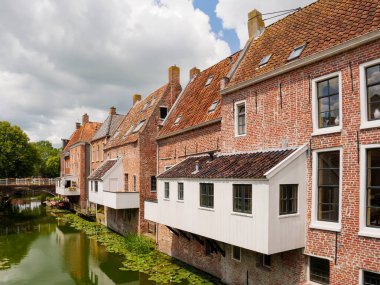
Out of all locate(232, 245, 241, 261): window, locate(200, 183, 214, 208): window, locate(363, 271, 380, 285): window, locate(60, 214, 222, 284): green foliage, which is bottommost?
locate(60, 214, 222, 284): green foliage

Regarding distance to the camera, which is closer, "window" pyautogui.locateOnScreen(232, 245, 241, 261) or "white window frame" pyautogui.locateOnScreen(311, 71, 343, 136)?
"white window frame" pyautogui.locateOnScreen(311, 71, 343, 136)

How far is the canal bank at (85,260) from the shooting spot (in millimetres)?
15938

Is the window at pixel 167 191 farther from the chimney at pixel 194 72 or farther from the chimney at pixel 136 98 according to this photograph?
the chimney at pixel 136 98

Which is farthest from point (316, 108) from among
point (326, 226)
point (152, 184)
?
point (152, 184)

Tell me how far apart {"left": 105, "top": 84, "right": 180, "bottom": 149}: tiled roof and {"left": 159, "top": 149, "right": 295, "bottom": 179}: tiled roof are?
943 centimetres

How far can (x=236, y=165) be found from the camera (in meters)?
11.8

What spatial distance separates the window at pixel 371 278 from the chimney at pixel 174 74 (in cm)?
1958

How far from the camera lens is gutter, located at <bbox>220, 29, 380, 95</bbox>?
8.64m

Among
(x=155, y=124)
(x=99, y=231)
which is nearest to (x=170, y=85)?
(x=155, y=124)

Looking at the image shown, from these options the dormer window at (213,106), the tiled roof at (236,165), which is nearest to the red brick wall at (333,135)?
the tiled roof at (236,165)

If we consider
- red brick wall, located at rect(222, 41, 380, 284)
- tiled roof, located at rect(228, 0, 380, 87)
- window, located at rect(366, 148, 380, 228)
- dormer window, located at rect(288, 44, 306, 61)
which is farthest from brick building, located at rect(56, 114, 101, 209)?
window, located at rect(366, 148, 380, 228)

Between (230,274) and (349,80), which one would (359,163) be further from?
(230,274)

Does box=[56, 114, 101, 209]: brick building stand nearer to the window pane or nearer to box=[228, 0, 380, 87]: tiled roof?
box=[228, 0, 380, 87]: tiled roof

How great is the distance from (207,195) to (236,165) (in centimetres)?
Answer: 181
